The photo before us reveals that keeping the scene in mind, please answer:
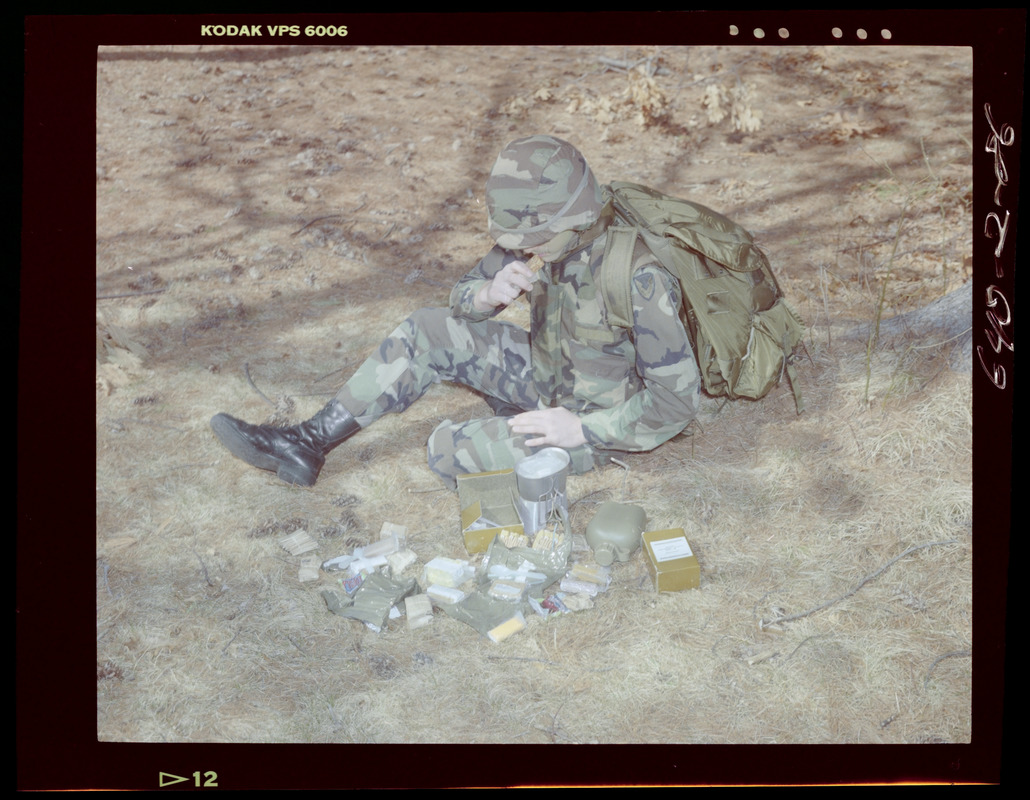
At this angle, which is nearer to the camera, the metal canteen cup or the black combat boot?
the metal canteen cup

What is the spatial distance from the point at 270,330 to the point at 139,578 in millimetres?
1029

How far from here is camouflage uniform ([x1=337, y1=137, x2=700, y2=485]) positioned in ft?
10.1

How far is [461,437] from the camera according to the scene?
3.47m

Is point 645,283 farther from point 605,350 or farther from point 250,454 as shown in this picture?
point 250,454

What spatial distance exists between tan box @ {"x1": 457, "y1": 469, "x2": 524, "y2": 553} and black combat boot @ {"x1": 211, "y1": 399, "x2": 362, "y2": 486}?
57 cm

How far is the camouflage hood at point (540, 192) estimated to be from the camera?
9.99 feet

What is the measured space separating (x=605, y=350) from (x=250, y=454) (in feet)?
4.50

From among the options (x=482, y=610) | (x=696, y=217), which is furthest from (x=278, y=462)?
(x=696, y=217)

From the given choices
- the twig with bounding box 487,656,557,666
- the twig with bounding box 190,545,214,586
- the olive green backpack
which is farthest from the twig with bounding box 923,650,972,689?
the twig with bounding box 190,545,214,586

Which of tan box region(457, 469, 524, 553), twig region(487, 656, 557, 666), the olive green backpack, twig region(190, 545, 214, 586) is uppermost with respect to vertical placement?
the olive green backpack

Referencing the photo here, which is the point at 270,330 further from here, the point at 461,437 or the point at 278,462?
the point at 461,437

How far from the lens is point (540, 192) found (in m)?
3.04

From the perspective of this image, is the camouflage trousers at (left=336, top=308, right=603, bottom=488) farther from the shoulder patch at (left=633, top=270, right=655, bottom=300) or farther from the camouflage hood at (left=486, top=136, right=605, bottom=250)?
the shoulder patch at (left=633, top=270, right=655, bottom=300)

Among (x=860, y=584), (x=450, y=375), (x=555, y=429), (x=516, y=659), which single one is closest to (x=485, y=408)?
(x=450, y=375)
